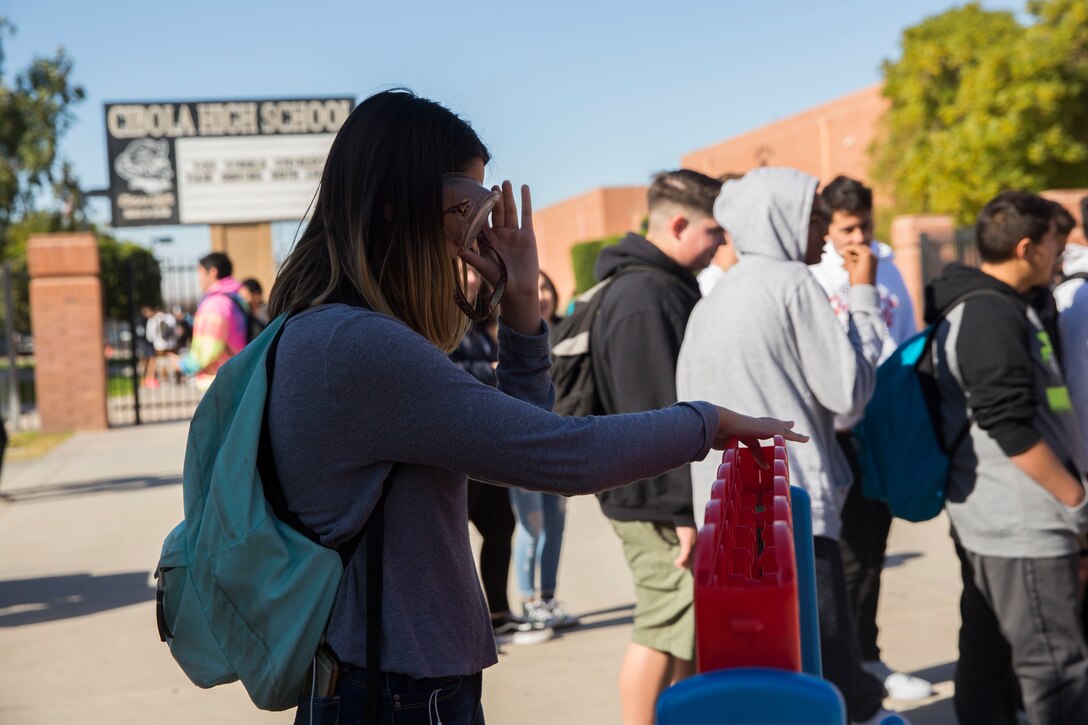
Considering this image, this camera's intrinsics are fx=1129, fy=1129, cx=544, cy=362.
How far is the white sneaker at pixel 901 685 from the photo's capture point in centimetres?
477

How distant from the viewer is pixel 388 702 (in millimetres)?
1753

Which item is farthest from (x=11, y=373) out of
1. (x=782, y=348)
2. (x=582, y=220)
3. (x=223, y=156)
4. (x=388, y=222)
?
(x=582, y=220)

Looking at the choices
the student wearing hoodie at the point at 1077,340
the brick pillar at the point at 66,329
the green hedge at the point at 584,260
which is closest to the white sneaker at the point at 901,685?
the student wearing hoodie at the point at 1077,340

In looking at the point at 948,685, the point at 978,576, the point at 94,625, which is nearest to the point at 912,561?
the point at 948,685

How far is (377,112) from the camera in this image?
6.13ft

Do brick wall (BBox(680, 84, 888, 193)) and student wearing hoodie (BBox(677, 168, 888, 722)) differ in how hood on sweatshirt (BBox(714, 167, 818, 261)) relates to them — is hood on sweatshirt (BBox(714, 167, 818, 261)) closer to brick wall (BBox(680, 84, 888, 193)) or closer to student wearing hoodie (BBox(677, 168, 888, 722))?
student wearing hoodie (BBox(677, 168, 888, 722))

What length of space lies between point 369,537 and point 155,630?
5.07 meters

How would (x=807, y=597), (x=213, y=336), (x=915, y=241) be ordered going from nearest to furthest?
1. (x=807, y=597)
2. (x=213, y=336)
3. (x=915, y=241)

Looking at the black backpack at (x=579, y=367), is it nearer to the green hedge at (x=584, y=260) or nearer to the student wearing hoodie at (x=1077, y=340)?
the student wearing hoodie at (x=1077, y=340)

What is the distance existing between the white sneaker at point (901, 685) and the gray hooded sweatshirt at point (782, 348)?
167cm

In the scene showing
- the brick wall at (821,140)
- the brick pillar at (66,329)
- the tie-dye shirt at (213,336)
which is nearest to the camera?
the tie-dye shirt at (213,336)

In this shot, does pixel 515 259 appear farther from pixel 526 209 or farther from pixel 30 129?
pixel 30 129

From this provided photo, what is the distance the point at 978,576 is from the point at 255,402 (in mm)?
2767

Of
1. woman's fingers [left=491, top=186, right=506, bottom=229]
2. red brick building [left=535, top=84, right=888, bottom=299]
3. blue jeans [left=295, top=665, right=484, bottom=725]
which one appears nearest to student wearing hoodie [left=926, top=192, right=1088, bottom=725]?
woman's fingers [left=491, top=186, right=506, bottom=229]
